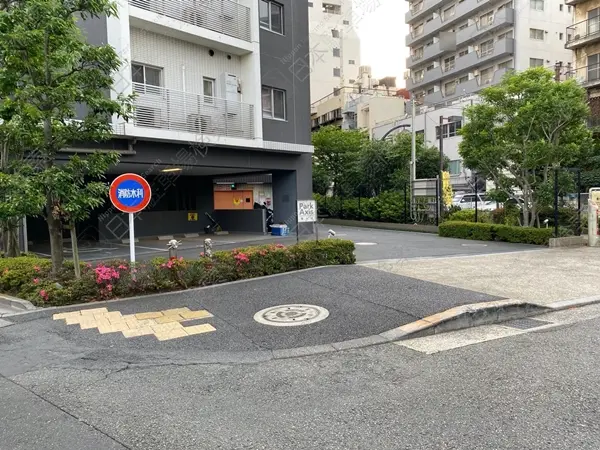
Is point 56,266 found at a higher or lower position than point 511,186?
lower

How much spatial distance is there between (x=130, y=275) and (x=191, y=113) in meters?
7.77

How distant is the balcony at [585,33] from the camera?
31.3 meters

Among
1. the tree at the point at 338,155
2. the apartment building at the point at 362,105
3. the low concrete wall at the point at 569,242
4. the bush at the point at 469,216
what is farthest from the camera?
the apartment building at the point at 362,105

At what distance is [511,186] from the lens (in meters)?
16.5

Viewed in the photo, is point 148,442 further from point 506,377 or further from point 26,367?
point 506,377

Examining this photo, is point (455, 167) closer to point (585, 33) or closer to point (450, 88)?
point (585, 33)

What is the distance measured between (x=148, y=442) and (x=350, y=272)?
6336mm

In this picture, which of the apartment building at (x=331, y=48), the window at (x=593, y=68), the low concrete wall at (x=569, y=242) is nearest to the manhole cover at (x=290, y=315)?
the low concrete wall at (x=569, y=242)

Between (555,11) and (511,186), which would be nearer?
(511,186)

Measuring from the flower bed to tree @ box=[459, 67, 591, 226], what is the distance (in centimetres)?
959

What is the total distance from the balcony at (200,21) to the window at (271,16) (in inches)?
40.5

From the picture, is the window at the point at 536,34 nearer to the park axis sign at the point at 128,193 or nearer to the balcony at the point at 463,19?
the balcony at the point at 463,19

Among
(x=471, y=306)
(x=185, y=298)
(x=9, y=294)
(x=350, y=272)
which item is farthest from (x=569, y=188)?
(x=9, y=294)

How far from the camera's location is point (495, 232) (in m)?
16.7
